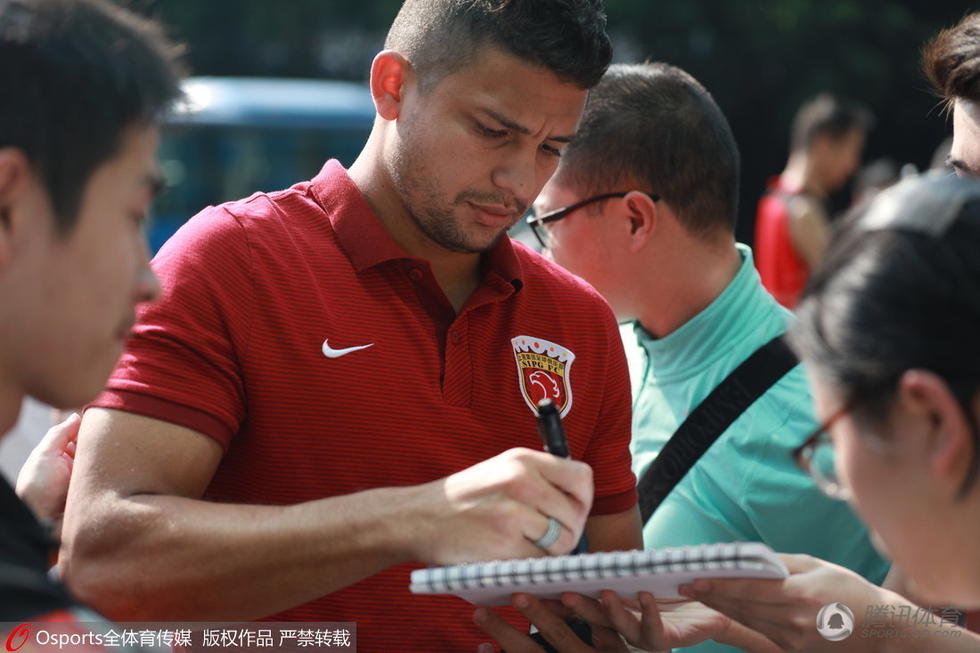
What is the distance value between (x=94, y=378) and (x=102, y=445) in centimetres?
41

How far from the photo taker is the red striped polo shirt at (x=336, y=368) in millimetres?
2193

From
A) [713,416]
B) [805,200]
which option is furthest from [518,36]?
[805,200]

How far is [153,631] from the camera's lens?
212 cm

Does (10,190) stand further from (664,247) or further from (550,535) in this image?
(664,247)

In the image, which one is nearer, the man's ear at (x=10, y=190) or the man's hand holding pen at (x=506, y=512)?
the man's ear at (x=10, y=190)

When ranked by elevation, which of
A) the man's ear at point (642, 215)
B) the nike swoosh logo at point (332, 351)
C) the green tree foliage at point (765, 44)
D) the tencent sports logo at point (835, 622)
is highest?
the nike swoosh logo at point (332, 351)

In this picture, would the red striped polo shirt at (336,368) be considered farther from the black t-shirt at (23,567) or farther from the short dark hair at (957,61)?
the short dark hair at (957,61)

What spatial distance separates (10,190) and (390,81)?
4.13ft

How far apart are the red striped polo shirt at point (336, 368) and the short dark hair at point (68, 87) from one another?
617 mm

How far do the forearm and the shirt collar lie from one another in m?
0.56

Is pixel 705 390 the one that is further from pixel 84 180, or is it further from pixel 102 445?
pixel 84 180

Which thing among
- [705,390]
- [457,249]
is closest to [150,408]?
[457,249]

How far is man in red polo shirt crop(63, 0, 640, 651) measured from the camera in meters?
2.05

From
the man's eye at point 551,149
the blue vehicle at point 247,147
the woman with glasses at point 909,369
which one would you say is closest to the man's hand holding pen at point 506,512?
the woman with glasses at point 909,369
